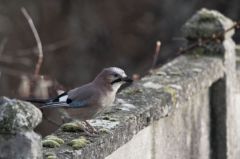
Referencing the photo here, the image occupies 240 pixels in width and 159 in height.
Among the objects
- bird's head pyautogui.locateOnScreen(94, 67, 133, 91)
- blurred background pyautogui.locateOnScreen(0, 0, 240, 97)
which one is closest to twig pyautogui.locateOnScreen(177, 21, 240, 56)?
bird's head pyautogui.locateOnScreen(94, 67, 133, 91)

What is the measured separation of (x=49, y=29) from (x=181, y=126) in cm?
1193

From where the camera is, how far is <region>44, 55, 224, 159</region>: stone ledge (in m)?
4.74

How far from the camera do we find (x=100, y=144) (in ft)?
15.5

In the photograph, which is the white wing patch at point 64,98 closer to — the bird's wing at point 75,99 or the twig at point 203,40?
the bird's wing at point 75,99

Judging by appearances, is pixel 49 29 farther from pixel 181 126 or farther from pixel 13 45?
pixel 181 126

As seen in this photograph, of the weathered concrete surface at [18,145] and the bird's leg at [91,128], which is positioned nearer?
the weathered concrete surface at [18,145]

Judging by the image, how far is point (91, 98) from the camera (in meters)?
5.21

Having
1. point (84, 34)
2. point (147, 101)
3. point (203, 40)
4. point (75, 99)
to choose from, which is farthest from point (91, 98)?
point (84, 34)

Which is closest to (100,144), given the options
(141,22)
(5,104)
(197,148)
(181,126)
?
(5,104)

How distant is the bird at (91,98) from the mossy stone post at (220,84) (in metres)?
2.19

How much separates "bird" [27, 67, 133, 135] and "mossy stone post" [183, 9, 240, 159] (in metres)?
2.19

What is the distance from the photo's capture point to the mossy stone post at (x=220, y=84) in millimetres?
7328

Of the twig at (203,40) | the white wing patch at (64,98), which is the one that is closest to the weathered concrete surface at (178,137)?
the white wing patch at (64,98)

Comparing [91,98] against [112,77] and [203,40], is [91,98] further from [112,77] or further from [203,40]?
[203,40]
